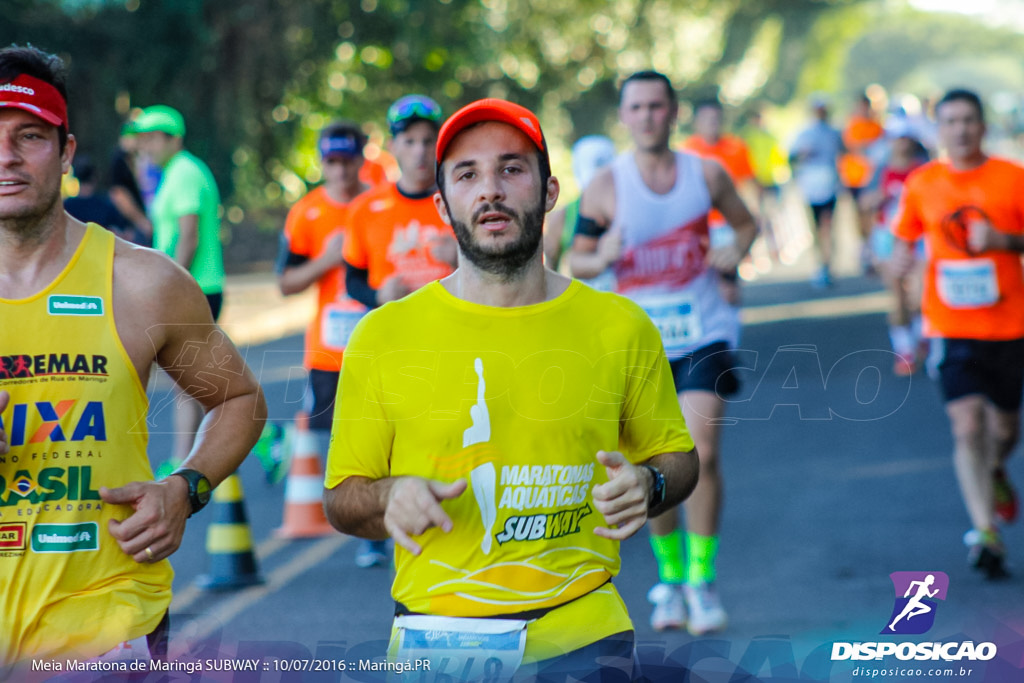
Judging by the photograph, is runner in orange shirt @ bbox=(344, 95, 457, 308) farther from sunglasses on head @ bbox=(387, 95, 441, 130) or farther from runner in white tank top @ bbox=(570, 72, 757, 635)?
runner in white tank top @ bbox=(570, 72, 757, 635)

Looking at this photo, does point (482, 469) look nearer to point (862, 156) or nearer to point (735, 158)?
point (735, 158)

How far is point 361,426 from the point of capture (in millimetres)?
3141

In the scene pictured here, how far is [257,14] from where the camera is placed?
76.5ft

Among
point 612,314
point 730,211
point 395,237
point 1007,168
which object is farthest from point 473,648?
point 1007,168

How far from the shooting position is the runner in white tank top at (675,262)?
20.6ft

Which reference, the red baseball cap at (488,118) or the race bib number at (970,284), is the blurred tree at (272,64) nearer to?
the race bib number at (970,284)

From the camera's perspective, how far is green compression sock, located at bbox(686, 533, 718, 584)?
6.20 m

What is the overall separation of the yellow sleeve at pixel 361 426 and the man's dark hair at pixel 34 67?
35.3 inches

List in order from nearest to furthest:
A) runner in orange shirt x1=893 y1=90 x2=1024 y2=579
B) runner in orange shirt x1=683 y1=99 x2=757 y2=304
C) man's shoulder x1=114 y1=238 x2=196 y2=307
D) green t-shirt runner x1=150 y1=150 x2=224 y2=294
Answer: man's shoulder x1=114 y1=238 x2=196 y2=307, runner in orange shirt x1=893 y1=90 x2=1024 y2=579, green t-shirt runner x1=150 y1=150 x2=224 y2=294, runner in orange shirt x1=683 y1=99 x2=757 y2=304

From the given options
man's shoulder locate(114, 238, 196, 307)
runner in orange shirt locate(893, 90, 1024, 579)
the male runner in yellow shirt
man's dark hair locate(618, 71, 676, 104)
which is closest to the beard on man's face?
the male runner in yellow shirt

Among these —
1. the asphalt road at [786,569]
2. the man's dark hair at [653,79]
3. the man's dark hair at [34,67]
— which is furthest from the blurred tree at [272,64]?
the man's dark hair at [34,67]

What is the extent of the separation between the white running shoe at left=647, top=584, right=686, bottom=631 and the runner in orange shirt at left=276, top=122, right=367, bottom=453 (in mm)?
2229

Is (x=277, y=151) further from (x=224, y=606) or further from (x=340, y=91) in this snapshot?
(x=224, y=606)

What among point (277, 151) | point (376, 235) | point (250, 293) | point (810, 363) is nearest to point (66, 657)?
point (376, 235)
